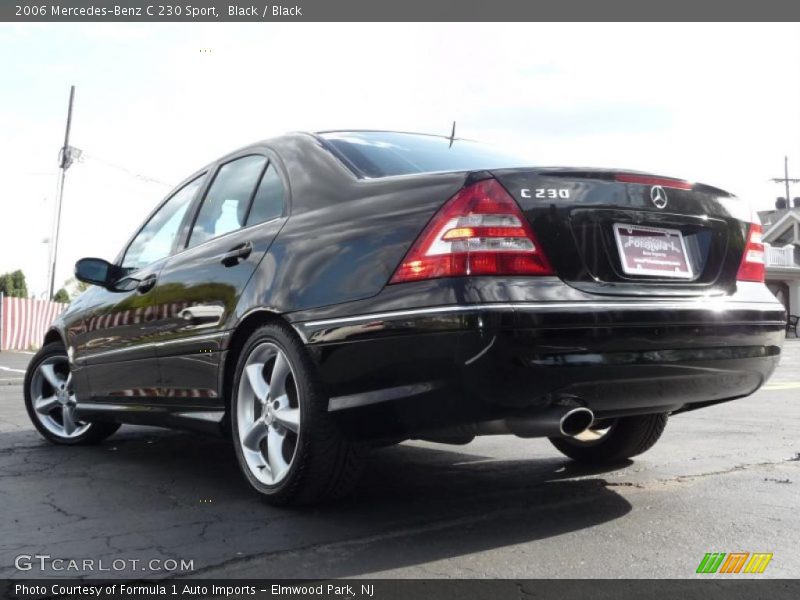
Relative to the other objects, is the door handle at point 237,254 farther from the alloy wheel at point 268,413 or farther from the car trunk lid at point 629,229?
the car trunk lid at point 629,229

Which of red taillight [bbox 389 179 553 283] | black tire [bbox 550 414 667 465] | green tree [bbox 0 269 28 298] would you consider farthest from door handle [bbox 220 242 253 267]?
green tree [bbox 0 269 28 298]

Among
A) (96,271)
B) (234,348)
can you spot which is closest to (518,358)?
Answer: (234,348)

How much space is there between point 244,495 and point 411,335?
53.7 inches

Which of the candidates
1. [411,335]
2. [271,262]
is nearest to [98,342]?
[271,262]

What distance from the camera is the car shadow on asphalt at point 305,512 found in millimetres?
2871

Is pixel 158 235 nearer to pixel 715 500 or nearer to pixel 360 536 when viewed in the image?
pixel 360 536

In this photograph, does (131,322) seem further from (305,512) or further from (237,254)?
(305,512)

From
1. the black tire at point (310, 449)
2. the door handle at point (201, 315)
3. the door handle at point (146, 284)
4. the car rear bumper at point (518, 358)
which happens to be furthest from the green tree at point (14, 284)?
the car rear bumper at point (518, 358)

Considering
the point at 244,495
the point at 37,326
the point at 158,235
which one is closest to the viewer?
the point at 244,495

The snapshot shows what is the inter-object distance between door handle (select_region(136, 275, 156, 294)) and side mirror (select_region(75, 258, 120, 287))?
0.47m

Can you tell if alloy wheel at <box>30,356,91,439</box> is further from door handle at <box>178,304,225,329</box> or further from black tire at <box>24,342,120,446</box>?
door handle at <box>178,304,225,329</box>

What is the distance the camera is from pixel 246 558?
9.28ft

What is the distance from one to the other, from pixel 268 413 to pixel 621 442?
1775 mm

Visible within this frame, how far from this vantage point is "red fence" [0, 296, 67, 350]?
25469mm
